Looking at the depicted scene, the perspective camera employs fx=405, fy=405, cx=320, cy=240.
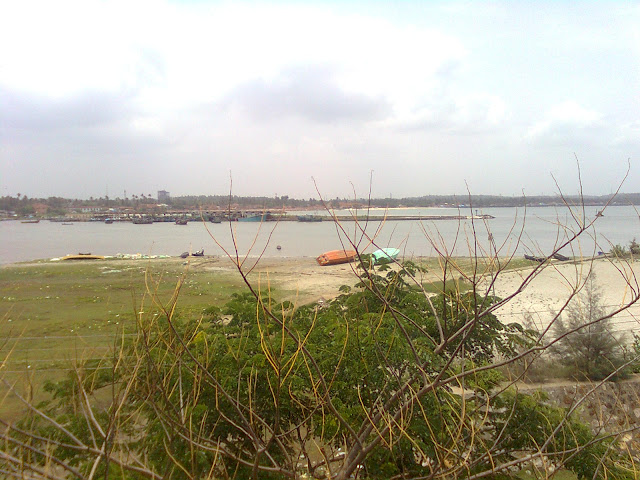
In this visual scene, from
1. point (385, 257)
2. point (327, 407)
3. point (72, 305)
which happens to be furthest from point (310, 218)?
point (327, 407)

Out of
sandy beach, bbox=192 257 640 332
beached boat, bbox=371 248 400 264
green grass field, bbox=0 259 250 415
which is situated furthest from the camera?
sandy beach, bbox=192 257 640 332

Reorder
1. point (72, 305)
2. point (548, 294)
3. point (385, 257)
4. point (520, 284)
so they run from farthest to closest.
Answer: point (548, 294)
point (72, 305)
point (520, 284)
point (385, 257)

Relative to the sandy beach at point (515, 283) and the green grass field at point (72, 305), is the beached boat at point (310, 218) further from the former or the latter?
the green grass field at point (72, 305)

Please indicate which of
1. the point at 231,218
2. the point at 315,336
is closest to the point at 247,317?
the point at 315,336

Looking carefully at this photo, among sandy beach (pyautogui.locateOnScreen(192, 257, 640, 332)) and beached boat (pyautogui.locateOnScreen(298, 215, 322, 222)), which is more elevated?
beached boat (pyautogui.locateOnScreen(298, 215, 322, 222))

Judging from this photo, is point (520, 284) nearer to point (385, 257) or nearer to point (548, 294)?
point (385, 257)

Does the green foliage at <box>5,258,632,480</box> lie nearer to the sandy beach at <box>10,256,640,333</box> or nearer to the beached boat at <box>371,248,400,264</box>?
the beached boat at <box>371,248,400,264</box>

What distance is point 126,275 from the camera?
65.4 ft

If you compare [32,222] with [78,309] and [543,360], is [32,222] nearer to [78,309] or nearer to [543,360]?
[78,309]

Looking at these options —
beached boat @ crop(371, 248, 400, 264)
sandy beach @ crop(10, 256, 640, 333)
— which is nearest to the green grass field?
sandy beach @ crop(10, 256, 640, 333)

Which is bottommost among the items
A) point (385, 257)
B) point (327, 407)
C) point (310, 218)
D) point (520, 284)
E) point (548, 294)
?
point (548, 294)

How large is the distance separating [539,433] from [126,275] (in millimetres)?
19937

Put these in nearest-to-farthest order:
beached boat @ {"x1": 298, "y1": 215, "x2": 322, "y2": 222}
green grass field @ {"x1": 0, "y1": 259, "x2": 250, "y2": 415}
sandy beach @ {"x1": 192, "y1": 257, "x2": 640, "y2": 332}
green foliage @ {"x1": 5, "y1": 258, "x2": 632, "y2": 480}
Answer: green foliage @ {"x1": 5, "y1": 258, "x2": 632, "y2": 480}, green grass field @ {"x1": 0, "y1": 259, "x2": 250, "y2": 415}, sandy beach @ {"x1": 192, "y1": 257, "x2": 640, "y2": 332}, beached boat @ {"x1": 298, "y1": 215, "x2": 322, "y2": 222}

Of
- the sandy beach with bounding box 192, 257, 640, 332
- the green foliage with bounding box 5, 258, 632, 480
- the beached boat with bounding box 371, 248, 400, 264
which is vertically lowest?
the sandy beach with bounding box 192, 257, 640, 332
